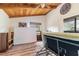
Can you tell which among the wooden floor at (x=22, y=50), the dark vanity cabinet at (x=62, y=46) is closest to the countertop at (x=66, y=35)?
the dark vanity cabinet at (x=62, y=46)

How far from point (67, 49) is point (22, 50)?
0.58 metres

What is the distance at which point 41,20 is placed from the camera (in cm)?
151

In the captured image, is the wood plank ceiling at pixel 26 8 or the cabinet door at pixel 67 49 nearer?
the cabinet door at pixel 67 49

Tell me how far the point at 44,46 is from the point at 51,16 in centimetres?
43

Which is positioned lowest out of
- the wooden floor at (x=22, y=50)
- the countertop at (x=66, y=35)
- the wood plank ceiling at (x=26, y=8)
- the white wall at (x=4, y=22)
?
the wooden floor at (x=22, y=50)

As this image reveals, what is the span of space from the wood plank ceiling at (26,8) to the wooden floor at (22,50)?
1.37 ft

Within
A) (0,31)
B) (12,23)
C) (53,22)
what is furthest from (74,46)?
(0,31)

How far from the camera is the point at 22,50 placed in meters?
1.46

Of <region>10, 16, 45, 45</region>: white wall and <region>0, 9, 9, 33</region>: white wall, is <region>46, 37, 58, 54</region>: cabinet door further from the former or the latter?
<region>0, 9, 9, 33</region>: white wall

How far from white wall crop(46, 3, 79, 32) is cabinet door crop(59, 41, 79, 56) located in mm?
217

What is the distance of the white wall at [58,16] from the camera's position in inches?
51.6

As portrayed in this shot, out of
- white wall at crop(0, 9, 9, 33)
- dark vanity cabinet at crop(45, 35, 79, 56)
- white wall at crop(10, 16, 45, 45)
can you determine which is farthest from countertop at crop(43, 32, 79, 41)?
white wall at crop(0, 9, 9, 33)

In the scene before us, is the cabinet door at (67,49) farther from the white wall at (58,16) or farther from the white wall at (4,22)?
the white wall at (4,22)

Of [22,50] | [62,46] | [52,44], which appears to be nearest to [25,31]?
[22,50]
